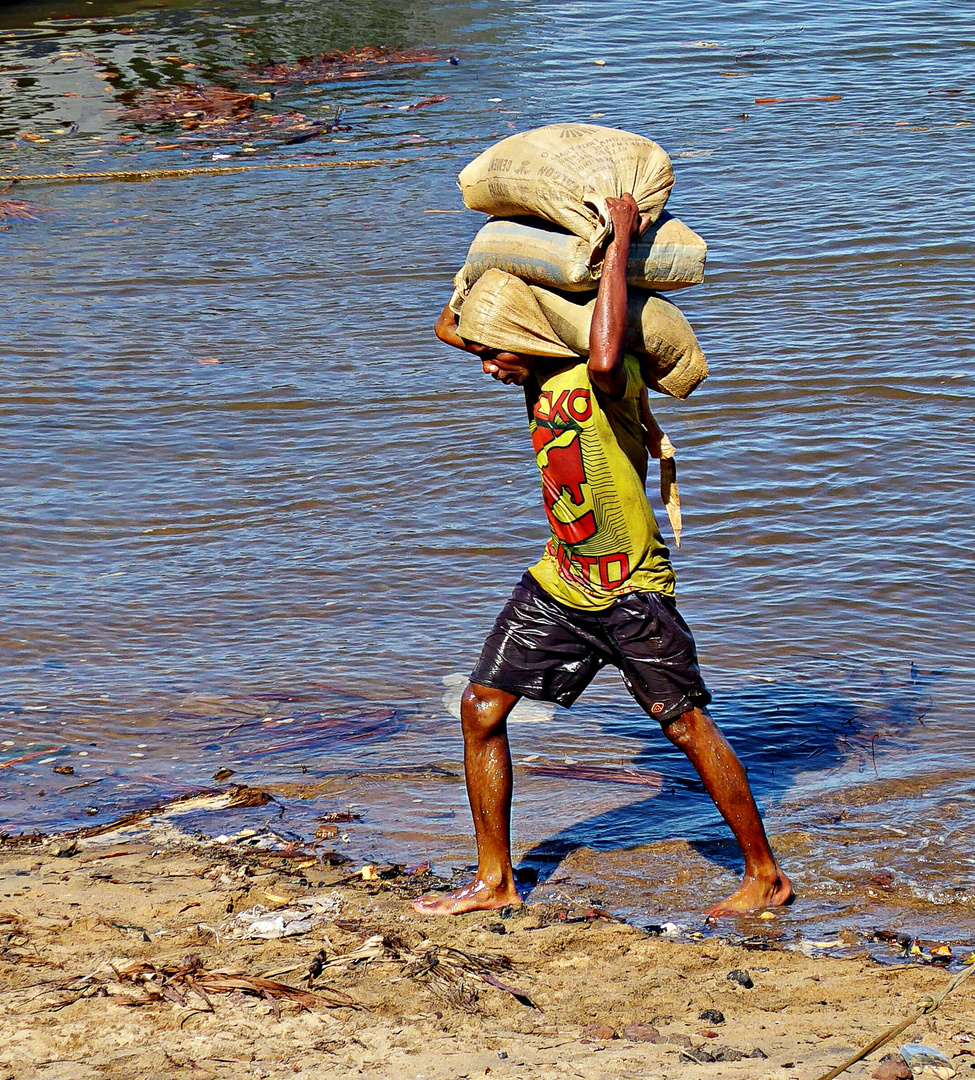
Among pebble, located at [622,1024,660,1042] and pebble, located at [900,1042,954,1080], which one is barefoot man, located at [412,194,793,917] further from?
pebble, located at [900,1042,954,1080]

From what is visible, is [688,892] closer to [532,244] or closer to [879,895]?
[879,895]

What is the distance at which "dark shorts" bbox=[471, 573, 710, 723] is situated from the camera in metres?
3.25

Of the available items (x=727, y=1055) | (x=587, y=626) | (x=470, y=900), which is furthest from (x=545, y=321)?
(x=727, y=1055)

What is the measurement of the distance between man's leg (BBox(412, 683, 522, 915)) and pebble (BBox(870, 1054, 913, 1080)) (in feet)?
3.62

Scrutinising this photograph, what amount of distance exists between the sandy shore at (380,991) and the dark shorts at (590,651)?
542 millimetres

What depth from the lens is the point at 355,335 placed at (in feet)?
25.7

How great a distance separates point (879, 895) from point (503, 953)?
3.15 feet

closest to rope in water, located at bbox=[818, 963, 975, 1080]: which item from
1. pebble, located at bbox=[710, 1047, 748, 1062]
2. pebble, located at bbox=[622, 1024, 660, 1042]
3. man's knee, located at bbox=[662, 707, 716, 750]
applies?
pebble, located at bbox=[710, 1047, 748, 1062]

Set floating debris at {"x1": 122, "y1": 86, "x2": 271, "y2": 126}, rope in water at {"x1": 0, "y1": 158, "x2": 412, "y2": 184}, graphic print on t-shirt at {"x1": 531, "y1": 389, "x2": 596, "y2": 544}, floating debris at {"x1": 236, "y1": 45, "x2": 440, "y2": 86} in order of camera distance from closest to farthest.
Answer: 1. graphic print on t-shirt at {"x1": 531, "y1": 389, "x2": 596, "y2": 544}
2. rope in water at {"x1": 0, "y1": 158, "x2": 412, "y2": 184}
3. floating debris at {"x1": 122, "y1": 86, "x2": 271, "y2": 126}
4. floating debris at {"x1": 236, "y1": 45, "x2": 440, "y2": 86}

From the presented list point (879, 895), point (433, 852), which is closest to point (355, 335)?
point (433, 852)

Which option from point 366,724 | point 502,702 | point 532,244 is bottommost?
point 366,724

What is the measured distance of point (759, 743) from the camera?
4238 mm

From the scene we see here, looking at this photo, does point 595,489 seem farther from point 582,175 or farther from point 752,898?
point 752,898

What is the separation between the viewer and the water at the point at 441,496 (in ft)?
13.0
